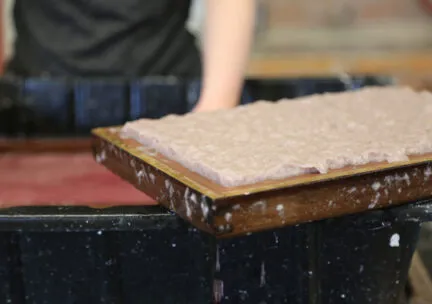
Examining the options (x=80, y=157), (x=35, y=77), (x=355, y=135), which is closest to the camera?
(x=355, y=135)

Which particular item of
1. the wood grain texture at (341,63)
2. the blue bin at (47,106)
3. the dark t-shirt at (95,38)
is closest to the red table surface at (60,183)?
the blue bin at (47,106)

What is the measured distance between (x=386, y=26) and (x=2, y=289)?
7.01 feet

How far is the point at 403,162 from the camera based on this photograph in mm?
602

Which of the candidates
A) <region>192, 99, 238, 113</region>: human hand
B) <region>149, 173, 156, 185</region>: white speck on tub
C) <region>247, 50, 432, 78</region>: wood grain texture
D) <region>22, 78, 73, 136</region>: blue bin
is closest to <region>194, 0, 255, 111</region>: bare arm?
<region>192, 99, 238, 113</region>: human hand

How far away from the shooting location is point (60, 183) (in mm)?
960

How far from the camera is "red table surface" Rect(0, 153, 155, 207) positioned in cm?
87

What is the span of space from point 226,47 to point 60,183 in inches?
13.0

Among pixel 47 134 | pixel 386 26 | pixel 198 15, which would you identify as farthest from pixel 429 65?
pixel 47 134

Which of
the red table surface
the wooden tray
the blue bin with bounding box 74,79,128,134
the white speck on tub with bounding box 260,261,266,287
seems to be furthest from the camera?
the blue bin with bounding box 74,79,128,134

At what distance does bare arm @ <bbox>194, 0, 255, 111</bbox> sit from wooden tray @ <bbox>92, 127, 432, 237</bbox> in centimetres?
38

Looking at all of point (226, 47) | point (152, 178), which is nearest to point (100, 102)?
point (226, 47)

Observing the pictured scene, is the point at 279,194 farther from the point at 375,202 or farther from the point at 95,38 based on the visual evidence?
the point at 95,38

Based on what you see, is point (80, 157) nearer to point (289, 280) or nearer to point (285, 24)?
point (289, 280)

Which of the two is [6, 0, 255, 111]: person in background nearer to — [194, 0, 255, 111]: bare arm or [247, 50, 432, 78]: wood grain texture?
[194, 0, 255, 111]: bare arm
